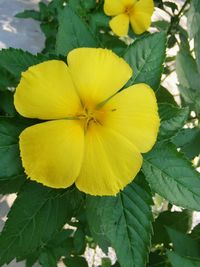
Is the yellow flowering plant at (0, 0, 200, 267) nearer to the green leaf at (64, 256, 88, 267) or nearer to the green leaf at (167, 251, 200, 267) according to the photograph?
the green leaf at (167, 251, 200, 267)

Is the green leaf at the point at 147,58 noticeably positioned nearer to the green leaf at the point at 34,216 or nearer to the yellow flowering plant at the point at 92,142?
the yellow flowering plant at the point at 92,142

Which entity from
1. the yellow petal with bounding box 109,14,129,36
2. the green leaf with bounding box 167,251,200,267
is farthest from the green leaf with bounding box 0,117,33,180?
the yellow petal with bounding box 109,14,129,36

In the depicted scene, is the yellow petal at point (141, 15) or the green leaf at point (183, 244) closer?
the green leaf at point (183, 244)

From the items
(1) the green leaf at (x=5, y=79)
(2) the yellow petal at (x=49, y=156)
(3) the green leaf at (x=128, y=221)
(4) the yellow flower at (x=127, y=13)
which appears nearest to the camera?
(2) the yellow petal at (x=49, y=156)

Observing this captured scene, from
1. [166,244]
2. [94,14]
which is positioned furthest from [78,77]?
[94,14]

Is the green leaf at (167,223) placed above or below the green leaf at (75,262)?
above

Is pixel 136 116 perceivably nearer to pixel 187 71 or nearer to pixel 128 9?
pixel 187 71

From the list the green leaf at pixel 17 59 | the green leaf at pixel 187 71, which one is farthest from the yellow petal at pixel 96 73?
the green leaf at pixel 187 71

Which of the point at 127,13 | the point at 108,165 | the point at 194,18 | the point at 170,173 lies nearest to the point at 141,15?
the point at 127,13
